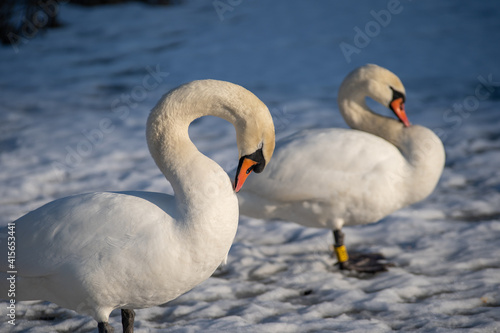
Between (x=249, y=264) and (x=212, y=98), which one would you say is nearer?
(x=212, y=98)

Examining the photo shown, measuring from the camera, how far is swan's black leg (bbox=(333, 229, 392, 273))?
444cm

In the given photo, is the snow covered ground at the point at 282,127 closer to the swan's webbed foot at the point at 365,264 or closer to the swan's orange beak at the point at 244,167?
Answer: the swan's webbed foot at the point at 365,264

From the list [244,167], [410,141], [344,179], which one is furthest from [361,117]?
[244,167]

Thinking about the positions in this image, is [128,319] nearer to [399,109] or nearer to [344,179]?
[344,179]

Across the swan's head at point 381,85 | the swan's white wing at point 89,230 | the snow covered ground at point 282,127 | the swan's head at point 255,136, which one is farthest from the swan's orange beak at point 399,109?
the swan's white wing at point 89,230

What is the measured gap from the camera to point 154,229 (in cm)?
281

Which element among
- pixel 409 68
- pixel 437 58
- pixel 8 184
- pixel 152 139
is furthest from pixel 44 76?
pixel 152 139

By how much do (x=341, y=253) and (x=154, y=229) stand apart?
2133 millimetres

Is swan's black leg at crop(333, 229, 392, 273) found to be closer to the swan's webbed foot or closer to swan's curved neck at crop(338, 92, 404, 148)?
the swan's webbed foot

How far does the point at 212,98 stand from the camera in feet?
9.70

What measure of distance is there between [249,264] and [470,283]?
1.67 m

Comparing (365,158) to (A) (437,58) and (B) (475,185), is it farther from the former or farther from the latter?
(A) (437,58)

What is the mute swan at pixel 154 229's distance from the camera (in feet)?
9.17

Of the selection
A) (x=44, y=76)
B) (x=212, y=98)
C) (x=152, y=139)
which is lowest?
(x=44, y=76)
